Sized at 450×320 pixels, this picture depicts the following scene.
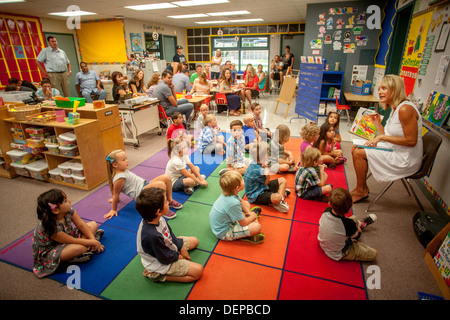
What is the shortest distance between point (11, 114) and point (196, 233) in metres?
3.66

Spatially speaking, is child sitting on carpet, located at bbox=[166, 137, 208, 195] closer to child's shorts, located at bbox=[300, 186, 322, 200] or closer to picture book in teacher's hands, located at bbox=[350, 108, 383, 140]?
child's shorts, located at bbox=[300, 186, 322, 200]

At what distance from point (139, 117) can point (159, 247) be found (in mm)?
4022

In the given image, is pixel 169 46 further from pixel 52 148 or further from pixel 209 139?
pixel 52 148

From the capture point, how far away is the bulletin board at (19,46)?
24.6ft

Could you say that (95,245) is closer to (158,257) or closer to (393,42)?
(158,257)

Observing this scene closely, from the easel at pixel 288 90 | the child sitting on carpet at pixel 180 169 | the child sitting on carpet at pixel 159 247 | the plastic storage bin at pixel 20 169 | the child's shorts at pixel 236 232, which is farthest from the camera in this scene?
the easel at pixel 288 90

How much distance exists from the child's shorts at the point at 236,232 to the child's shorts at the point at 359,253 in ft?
3.08

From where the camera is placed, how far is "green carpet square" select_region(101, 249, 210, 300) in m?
2.01

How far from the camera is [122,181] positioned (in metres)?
2.94

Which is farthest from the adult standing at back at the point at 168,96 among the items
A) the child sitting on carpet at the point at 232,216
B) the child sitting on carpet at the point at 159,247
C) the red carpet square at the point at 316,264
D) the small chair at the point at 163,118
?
the red carpet square at the point at 316,264

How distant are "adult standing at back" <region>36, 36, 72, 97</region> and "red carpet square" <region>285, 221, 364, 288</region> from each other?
7.50 meters

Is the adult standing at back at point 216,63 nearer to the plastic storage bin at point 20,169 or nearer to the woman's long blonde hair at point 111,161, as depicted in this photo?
the plastic storage bin at point 20,169

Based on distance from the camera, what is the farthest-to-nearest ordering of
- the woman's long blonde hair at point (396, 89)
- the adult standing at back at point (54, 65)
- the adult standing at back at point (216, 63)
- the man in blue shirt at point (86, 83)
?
the adult standing at back at point (216, 63), the man in blue shirt at point (86, 83), the adult standing at back at point (54, 65), the woman's long blonde hair at point (396, 89)

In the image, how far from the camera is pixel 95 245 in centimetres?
242
